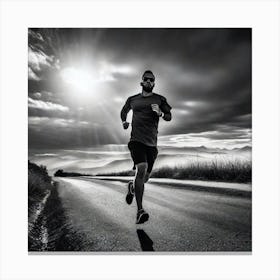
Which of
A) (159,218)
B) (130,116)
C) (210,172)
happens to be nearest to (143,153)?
(130,116)

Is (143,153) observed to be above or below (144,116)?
below

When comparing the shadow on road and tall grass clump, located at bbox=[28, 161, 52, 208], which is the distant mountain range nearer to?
tall grass clump, located at bbox=[28, 161, 52, 208]

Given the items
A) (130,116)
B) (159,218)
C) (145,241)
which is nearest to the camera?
(145,241)

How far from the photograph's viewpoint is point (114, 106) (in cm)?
446

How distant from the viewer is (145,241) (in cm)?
352

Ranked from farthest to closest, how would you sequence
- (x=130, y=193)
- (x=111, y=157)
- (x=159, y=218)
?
(x=111, y=157), (x=130, y=193), (x=159, y=218)

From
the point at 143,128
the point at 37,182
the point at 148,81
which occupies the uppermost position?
the point at 148,81

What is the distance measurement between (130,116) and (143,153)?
0.62 metres

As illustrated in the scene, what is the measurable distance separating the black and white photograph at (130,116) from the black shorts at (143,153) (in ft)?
0.08

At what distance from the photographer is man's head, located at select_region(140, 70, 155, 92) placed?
4.20 meters

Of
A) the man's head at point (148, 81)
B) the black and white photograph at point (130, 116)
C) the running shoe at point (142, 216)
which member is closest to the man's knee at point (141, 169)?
the black and white photograph at point (130, 116)

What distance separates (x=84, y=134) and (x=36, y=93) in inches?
31.0
